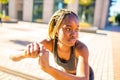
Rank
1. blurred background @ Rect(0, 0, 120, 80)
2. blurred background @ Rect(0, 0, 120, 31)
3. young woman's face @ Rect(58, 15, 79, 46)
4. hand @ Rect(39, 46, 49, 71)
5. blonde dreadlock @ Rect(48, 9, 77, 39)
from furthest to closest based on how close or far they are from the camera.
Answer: blurred background @ Rect(0, 0, 120, 31), blurred background @ Rect(0, 0, 120, 80), blonde dreadlock @ Rect(48, 9, 77, 39), young woman's face @ Rect(58, 15, 79, 46), hand @ Rect(39, 46, 49, 71)

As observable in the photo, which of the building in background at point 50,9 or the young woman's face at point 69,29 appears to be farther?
the building in background at point 50,9

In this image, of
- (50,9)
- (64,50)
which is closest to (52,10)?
(50,9)

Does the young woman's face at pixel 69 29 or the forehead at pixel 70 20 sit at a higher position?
the forehead at pixel 70 20

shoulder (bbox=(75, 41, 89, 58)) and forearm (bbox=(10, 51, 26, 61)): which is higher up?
shoulder (bbox=(75, 41, 89, 58))

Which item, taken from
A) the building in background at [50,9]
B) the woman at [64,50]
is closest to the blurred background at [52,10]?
the building in background at [50,9]

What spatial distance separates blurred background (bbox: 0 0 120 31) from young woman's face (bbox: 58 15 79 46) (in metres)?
26.3

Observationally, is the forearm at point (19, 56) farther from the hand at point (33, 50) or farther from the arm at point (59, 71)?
the arm at point (59, 71)

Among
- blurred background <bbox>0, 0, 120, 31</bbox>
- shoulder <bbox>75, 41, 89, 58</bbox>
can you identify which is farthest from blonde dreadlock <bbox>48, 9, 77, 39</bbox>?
blurred background <bbox>0, 0, 120, 31</bbox>

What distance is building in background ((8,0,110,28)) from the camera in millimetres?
32500

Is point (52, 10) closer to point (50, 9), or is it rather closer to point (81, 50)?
point (50, 9)

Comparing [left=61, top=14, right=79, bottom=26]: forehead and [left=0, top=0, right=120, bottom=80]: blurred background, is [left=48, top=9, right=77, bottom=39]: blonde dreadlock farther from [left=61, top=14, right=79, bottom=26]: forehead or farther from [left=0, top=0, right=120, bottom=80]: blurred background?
[left=0, top=0, right=120, bottom=80]: blurred background

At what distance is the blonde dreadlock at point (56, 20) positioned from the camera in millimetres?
1778

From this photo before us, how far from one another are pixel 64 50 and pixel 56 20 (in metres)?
0.34

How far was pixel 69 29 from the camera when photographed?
1689mm
